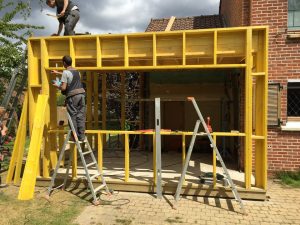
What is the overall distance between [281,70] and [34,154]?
22.9ft

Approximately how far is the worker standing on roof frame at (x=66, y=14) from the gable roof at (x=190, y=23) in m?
5.97

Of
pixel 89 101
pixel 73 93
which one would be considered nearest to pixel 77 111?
pixel 73 93

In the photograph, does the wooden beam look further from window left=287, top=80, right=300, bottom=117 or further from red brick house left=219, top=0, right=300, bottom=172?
window left=287, top=80, right=300, bottom=117

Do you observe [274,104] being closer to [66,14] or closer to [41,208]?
[66,14]

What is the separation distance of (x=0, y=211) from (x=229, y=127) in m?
8.04

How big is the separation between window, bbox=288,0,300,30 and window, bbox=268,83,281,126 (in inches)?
71.6

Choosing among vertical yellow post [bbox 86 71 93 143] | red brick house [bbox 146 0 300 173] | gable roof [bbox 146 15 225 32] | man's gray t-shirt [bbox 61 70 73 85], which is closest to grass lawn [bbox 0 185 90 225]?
man's gray t-shirt [bbox 61 70 73 85]

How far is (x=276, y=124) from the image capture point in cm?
807

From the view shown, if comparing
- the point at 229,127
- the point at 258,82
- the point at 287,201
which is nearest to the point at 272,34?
the point at 258,82

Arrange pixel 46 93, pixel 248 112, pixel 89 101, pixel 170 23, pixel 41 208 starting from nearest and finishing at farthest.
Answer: pixel 41 208
pixel 248 112
pixel 46 93
pixel 89 101
pixel 170 23

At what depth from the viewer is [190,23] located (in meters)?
13.6

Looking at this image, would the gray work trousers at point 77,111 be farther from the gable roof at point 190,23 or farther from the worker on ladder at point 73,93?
the gable roof at point 190,23

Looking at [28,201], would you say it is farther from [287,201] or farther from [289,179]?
[289,179]

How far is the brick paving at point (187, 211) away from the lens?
5.37m
